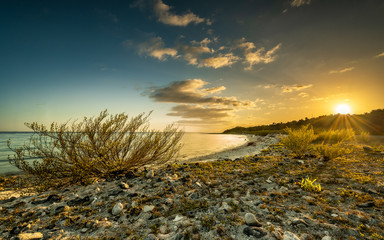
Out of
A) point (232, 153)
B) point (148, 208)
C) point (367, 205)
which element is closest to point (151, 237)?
point (148, 208)

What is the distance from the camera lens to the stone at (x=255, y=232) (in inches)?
102

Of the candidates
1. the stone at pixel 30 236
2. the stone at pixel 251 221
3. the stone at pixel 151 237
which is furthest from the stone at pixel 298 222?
the stone at pixel 30 236

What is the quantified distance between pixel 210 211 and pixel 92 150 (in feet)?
15.2

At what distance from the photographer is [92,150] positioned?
18.4ft

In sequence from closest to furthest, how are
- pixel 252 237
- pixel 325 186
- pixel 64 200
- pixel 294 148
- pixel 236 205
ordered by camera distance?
pixel 252 237 < pixel 236 205 < pixel 64 200 < pixel 325 186 < pixel 294 148

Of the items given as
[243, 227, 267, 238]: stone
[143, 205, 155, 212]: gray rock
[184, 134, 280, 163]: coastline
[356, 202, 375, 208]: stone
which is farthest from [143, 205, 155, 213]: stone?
[184, 134, 280, 163]: coastline

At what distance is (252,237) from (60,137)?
6079mm

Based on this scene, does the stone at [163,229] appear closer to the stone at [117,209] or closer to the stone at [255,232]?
the stone at [117,209]

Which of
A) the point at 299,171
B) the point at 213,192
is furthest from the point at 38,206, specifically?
the point at 299,171

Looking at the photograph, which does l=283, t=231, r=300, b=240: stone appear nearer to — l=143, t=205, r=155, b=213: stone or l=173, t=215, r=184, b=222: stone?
l=173, t=215, r=184, b=222: stone

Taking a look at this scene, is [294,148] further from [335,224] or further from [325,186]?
[335,224]

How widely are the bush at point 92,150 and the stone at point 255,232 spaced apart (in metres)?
4.83

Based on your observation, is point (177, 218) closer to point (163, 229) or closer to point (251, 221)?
point (163, 229)

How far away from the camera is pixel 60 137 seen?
5.16 meters
